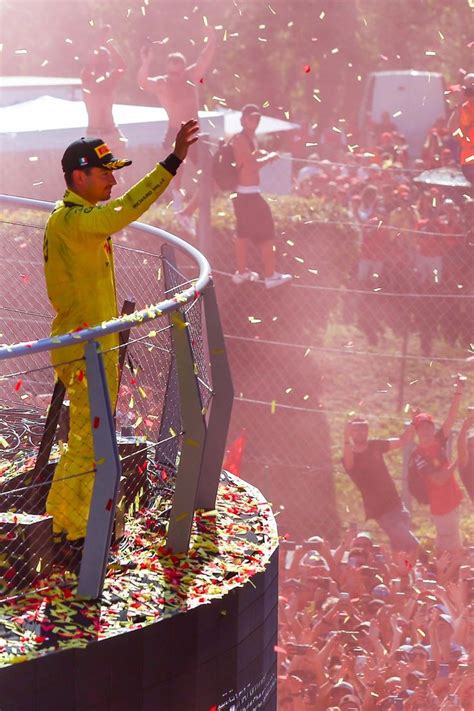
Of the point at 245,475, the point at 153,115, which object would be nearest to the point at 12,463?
the point at 245,475

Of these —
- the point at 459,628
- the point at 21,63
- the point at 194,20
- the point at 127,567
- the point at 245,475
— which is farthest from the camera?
the point at 21,63

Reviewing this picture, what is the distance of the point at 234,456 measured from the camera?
532 inches

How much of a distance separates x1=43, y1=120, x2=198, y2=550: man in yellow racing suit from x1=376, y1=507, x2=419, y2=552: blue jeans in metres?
7.89

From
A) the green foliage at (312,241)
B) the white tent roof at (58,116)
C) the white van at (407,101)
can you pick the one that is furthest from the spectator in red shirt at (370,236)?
the white van at (407,101)

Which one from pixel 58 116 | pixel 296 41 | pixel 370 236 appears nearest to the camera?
pixel 370 236

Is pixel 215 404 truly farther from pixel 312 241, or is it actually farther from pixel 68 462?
pixel 312 241

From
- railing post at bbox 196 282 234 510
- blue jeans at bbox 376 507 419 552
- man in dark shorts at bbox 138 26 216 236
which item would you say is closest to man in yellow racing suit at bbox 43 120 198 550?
railing post at bbox 196 282 234 510

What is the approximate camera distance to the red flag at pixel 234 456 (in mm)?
13391

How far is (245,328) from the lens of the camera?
1552 centimetres

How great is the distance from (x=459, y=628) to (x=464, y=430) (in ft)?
8.03

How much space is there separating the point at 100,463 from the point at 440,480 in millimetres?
8481

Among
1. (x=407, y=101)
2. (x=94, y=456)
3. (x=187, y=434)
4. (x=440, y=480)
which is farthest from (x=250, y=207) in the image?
(x=94, y=456)

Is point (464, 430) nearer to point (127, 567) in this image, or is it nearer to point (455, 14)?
point (127, 567)

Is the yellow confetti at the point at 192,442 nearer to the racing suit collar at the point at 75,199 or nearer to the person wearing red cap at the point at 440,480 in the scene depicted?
the racing suit collar at the point at 75,199
